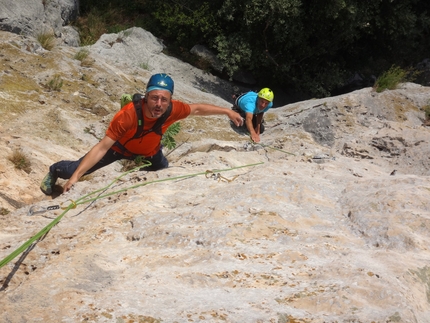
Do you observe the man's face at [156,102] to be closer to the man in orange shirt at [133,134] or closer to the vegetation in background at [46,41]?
the man in orange shirt at [133,134]

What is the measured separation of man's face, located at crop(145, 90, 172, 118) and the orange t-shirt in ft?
0.36

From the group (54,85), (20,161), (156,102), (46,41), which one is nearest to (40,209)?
(156,102)

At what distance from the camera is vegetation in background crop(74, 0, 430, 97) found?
47.3 ft

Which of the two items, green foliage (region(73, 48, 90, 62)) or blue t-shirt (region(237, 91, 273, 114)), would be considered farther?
green foliage (region(73, 48, 90, 62))

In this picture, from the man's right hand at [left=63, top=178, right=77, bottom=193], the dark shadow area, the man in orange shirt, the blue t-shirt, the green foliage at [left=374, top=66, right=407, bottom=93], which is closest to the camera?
the dark shadow area

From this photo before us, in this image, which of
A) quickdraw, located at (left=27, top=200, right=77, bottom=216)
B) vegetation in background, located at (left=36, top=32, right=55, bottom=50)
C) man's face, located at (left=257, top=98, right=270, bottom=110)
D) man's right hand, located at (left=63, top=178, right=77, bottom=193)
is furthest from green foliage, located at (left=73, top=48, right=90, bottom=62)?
quickdraw, located at (left=27, top=200, right=77, bottom=216)

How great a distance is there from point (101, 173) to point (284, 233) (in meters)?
3.01

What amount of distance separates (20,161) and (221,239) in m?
3.55

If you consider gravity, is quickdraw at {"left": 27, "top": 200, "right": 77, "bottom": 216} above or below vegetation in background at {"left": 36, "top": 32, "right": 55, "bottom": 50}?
below

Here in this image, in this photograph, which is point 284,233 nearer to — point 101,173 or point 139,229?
point 139,229

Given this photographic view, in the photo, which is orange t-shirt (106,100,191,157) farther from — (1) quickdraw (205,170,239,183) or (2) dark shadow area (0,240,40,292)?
(2) dark shadow area (0,240,40,292)

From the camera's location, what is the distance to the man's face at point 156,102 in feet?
15.0

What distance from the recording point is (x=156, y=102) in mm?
4578

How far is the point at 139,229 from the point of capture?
345 cm
